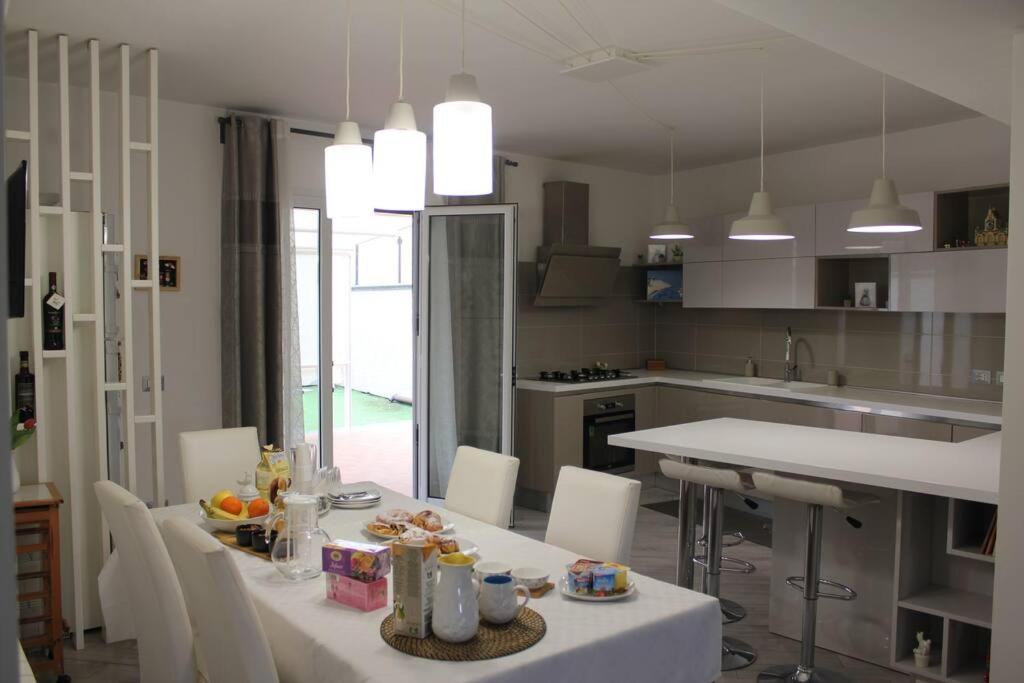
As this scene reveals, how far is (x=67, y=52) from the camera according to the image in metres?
3.42

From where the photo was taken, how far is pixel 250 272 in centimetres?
450

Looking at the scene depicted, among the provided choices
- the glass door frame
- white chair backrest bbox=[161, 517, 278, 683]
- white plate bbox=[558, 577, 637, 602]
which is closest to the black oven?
the glass door frame

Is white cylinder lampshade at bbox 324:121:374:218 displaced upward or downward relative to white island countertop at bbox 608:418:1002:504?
upward

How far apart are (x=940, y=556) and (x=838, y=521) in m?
0.39

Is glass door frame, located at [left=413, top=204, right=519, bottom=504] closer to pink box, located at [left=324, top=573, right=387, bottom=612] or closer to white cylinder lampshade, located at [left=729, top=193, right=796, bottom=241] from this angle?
white cylinder lampshade, located at [left=729, top=193, right=796, bottom=241]

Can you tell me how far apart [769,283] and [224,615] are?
4.73 m

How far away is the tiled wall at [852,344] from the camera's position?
4914 millimetres

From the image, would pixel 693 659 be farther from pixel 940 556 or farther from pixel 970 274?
pixel 970 274

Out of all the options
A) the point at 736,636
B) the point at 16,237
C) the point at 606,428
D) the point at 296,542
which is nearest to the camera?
the point at 296,542

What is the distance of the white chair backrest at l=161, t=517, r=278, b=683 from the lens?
71.5 inches

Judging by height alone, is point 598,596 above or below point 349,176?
below

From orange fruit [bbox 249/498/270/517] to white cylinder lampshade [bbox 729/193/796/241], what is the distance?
7.68 ft

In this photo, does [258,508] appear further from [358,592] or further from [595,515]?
[595,515]

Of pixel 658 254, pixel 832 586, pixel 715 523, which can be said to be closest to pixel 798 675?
pixel 832 586
